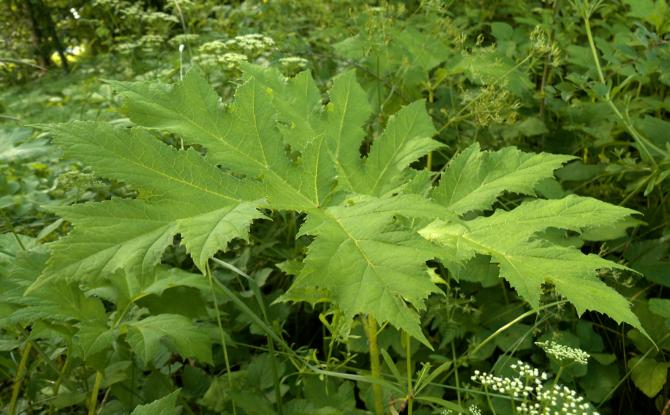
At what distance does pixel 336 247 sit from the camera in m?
1.00

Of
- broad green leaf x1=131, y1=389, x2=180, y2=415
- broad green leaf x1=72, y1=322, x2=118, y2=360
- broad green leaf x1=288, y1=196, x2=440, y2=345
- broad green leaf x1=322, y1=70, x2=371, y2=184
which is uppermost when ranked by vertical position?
broad green leaf x1=322, y1=70, x2=371, y2=184

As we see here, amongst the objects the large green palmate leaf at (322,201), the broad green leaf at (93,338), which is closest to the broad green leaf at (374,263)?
the large green palmate leaf at (322,201)

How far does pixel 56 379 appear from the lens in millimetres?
1610

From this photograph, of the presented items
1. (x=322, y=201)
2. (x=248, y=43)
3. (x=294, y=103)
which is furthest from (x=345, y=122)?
(x=248, y=43)

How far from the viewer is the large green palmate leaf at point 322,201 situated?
3.17 feet

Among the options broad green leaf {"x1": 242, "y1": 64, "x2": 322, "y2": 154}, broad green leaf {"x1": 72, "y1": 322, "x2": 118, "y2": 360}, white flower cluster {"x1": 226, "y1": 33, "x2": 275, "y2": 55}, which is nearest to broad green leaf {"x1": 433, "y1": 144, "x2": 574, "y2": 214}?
broad green leaf {"x1": 242, "y1": 64, "x2": 322, "y2": 154}

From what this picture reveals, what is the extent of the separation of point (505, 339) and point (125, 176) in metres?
1.15

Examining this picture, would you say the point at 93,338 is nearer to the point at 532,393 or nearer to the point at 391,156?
the point at 391,156

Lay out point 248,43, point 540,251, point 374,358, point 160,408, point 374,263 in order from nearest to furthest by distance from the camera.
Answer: point 374,263, point 540,251, point 160,408, point 374,358, point 248,43

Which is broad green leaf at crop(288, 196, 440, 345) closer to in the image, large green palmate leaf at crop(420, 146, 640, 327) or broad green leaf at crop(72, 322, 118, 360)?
large green palmate leaf at crop(420, 146, 640, 327)

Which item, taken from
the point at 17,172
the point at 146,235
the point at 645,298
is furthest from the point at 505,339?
the point at 17,172

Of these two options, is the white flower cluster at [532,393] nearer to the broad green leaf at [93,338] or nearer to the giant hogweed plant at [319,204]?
the giant hogweed plant at [319,204]

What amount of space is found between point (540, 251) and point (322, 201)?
1.42 feet

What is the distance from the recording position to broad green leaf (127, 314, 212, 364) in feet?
4.25
